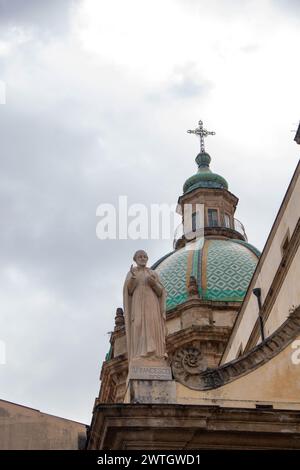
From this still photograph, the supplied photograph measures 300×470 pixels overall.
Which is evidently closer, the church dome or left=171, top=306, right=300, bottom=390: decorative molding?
left=171, top=306, right=300, bottom=390: decorative molding

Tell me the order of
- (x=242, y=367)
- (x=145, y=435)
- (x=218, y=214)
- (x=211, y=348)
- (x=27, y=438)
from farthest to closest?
(x=218, y=214) → (x=211, y=348) → (x=27, y=438) → (x=242, y=367) → (x=145, y=435)

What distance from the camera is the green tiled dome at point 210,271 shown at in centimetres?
3906

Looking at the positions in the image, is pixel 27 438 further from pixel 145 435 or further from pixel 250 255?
pixel 250 255

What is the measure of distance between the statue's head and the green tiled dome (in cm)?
2124

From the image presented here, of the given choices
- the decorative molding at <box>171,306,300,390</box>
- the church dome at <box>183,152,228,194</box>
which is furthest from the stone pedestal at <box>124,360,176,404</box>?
the church dome at <box>183,152,228,194</box>

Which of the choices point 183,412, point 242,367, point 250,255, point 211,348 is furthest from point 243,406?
point 250,255

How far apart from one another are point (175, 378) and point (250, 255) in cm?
2535

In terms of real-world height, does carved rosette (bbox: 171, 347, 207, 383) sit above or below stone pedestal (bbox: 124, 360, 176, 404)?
above

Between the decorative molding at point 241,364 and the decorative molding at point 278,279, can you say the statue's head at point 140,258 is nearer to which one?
the decorative molding at point 241,364

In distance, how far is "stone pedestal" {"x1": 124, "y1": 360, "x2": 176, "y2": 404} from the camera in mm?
16016

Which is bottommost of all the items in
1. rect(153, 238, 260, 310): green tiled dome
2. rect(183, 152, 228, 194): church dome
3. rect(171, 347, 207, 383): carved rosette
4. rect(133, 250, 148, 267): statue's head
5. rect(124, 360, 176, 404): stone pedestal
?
rect(124, 360, 176, 404): stone pedestal

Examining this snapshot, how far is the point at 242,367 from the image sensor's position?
1759 cm

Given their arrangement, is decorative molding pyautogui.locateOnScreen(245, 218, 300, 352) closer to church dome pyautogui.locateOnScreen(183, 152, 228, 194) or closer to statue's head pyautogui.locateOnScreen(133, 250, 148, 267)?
statue's head pyautogui.locateOnScreen(133, 250, 148, 267)

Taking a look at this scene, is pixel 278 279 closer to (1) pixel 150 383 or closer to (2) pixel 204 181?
(1) pixel 150 383
